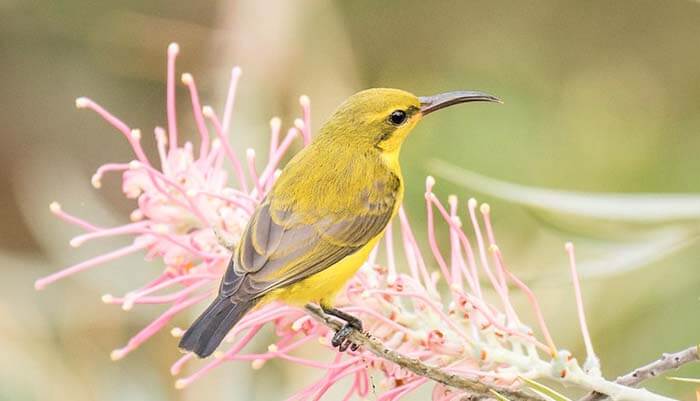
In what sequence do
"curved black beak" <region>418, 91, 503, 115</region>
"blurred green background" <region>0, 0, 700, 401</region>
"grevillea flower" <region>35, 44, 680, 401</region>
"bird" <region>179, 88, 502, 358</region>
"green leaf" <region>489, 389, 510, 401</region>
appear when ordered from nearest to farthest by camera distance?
1. "green leaf" <region>489, 389, 510, 401</region>
2. "grevillea flower" <region>35, 44, 680, 401</region>
3. "bird" <region>179, 88, 502, 358</region>
4. "curved black beak" <region>418, 91, 503, 115</region>
5. "blurred green background" <region>0, 0, 700, 401</region>

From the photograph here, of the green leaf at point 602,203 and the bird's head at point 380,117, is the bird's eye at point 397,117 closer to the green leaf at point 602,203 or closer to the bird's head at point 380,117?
the bird's head at point 380,117

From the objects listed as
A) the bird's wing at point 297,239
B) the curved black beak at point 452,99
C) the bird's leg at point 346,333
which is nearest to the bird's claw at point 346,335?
the bird's leg at point 346,333

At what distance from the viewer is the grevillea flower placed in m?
1.48

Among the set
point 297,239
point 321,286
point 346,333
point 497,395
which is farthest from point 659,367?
point 297,239

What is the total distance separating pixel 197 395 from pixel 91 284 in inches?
25.5

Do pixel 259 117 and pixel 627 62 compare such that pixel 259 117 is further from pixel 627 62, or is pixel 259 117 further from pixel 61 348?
pixel 627 62

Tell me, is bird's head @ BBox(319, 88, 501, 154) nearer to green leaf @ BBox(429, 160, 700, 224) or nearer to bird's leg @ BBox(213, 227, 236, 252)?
green leaf @ BBox(429, 160, 700, 224)

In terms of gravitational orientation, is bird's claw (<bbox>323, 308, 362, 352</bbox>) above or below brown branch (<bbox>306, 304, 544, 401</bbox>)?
below

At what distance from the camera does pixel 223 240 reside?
1714 millimetres

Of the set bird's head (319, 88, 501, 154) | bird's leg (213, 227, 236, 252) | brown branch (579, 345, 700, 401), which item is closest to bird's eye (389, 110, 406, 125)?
bird's head (319, 88, 501, 154)

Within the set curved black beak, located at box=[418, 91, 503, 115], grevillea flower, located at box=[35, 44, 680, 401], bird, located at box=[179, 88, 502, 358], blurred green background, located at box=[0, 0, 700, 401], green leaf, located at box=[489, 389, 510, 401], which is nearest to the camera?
green leaf, located at box=[489, 389, 510, 401]

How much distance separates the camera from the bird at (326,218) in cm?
165

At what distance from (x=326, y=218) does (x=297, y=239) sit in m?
0.07

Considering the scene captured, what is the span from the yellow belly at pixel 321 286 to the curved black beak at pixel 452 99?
313 millimetres
